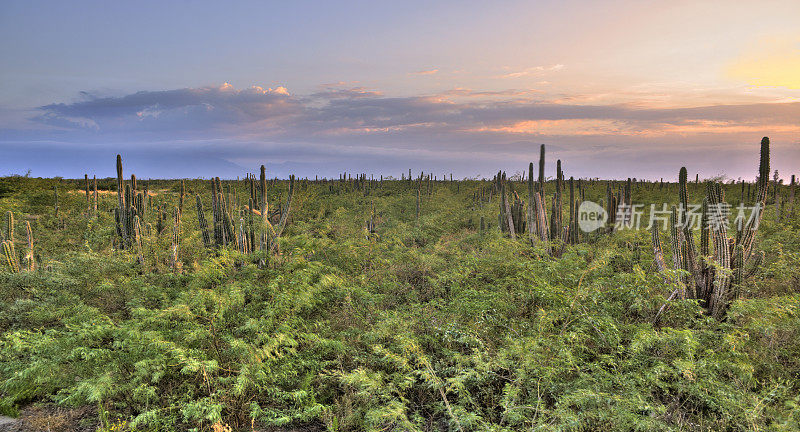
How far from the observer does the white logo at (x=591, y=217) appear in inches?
643

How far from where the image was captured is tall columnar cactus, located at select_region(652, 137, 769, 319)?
7.63m

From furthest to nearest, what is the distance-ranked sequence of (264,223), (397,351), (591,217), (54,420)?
(591,217)
(264,223)
(397,351)
(54,420)

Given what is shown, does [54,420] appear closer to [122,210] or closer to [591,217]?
[122,210]

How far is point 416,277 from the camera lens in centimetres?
1112

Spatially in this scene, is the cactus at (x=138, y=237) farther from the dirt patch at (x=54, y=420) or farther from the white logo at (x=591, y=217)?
the white logo at (x=591, y=217)

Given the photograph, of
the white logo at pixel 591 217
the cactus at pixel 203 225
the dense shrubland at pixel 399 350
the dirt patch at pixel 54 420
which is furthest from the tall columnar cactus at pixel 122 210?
the white logo at pixel 591 217

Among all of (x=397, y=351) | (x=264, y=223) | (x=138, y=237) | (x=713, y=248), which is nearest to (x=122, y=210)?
(x=138, y=237)

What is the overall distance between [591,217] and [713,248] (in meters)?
9.12

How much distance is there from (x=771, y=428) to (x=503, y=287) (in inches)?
185

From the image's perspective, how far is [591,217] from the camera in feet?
55.3

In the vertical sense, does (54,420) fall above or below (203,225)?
below

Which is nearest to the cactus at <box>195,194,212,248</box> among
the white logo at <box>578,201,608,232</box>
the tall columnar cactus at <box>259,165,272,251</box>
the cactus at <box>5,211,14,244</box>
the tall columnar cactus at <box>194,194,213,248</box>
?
the tall columnar cactus at <box>194,194,213,248</box>

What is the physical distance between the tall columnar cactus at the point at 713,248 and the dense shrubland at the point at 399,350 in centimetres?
40

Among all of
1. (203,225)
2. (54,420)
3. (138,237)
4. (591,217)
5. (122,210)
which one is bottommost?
(54,420)
